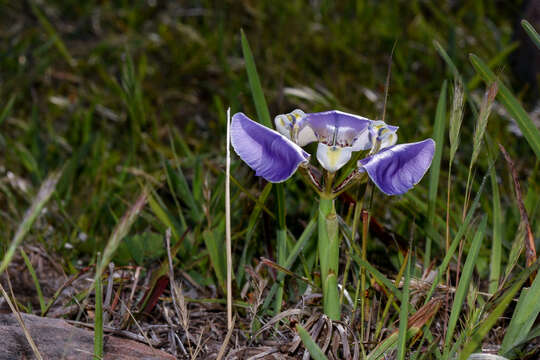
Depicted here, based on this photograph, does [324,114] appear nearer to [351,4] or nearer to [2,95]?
[2,95]

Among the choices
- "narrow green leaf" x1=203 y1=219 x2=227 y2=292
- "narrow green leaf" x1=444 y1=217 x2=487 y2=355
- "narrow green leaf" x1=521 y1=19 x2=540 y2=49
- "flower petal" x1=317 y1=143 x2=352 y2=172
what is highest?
"narrow green leaf" x1=521 y1=19 x2=540 y2=49

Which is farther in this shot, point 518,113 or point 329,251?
point 518,113

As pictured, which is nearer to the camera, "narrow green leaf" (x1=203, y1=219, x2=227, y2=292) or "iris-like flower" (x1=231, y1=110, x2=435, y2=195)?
"iris-like flower" (x1=231, y1=110, x2=435, y2=195)

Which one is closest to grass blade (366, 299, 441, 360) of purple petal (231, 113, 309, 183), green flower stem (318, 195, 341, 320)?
green flower stem (318, 195, 341, 320)

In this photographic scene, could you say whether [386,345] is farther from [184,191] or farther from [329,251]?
[184,191]

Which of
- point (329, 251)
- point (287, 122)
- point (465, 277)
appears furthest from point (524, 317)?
point (287, 122)

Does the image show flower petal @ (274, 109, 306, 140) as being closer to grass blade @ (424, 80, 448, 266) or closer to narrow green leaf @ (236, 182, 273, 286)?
narrow green leaf @ (236, 182, 273, 286)

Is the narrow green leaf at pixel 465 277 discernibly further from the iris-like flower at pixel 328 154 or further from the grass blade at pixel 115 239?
the grass blade at pixel 115 239
